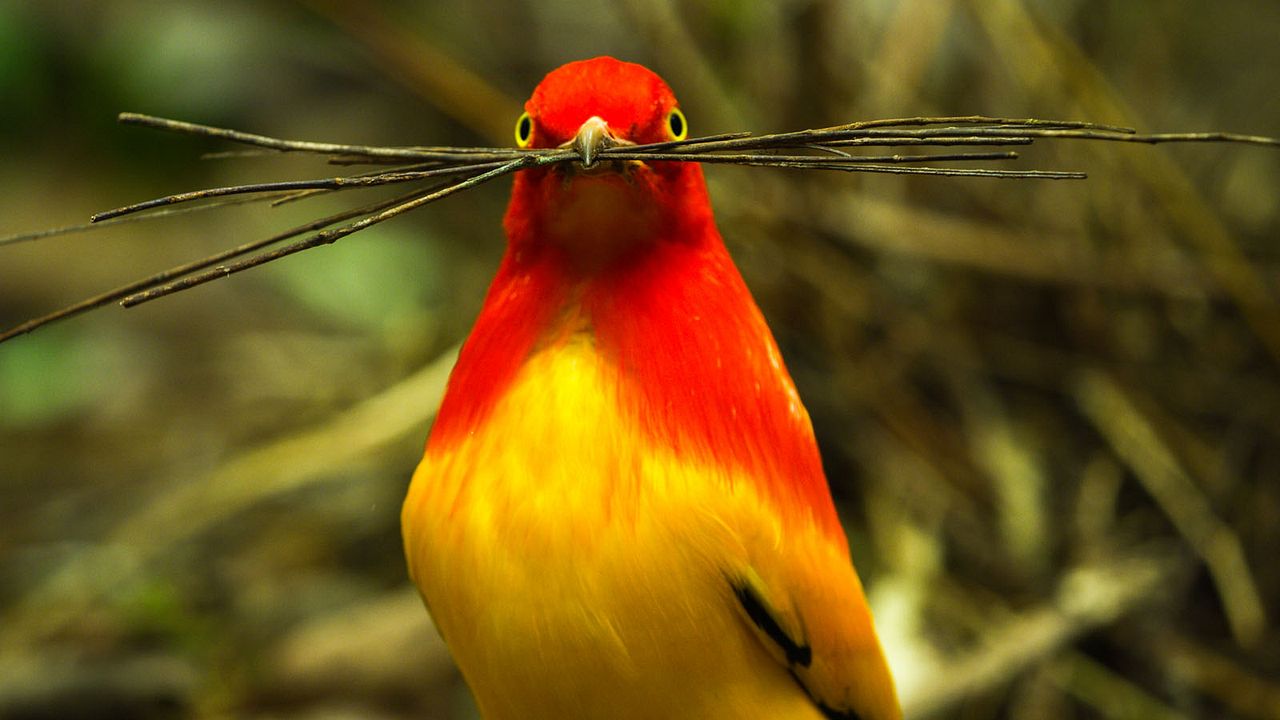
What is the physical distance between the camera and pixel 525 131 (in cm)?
153

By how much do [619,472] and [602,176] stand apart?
365 mm

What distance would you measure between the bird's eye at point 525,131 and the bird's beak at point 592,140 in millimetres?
97

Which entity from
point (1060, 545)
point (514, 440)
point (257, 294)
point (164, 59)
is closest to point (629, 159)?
point (514, 440)

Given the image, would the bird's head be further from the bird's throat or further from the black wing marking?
the black wing marking

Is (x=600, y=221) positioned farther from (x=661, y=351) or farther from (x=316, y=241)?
(x=316, y=241)

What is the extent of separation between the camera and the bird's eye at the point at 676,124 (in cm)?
154

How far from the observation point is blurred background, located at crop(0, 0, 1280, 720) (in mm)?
3025

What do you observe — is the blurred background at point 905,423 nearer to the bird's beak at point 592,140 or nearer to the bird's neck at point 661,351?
the bird's neck at point 661,351

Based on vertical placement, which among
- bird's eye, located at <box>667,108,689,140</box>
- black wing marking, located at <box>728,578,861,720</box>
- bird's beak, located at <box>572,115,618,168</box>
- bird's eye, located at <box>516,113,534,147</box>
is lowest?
black wing marking, located at <box>728,578,861,720</box>

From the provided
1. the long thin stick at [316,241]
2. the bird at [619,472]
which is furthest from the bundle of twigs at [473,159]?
the bird at [619,472]

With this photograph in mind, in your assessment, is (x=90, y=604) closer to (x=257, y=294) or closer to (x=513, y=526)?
(x=513, y=526)

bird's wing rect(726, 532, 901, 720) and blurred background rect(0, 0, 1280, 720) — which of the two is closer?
bird's wing rect(726, 532, 901, 720)

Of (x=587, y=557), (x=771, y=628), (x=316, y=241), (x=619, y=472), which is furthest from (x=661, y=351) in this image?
(x=316, y=241)

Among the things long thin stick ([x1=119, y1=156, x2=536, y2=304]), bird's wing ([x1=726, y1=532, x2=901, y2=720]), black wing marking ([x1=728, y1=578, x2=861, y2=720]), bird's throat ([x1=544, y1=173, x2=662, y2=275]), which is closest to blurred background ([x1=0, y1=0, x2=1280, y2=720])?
bird's wing ([x1=726, y1=532, x2=901, y2=720])
